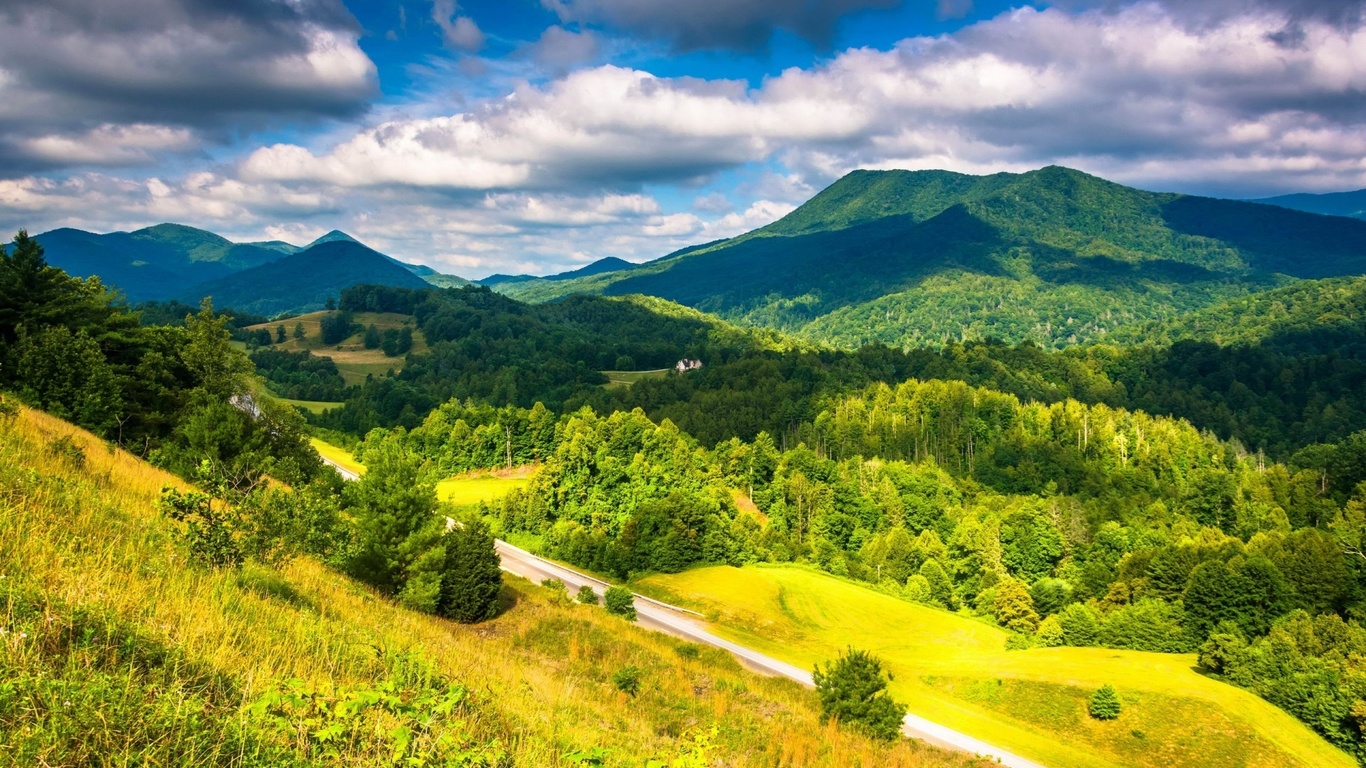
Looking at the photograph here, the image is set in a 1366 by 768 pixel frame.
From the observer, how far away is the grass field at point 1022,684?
35375 millimetres

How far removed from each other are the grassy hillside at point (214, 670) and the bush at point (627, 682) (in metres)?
2.25

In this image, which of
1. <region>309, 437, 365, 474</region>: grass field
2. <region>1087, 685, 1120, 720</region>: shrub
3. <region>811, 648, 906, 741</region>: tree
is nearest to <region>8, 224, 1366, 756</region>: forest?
<region>309, 437, 365, 474</region>: grass field

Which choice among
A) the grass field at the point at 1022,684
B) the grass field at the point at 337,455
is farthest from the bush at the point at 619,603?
the grass field at the point at 337,455

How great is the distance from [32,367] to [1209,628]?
3007 inches

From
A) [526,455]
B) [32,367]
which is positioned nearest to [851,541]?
[526,455]

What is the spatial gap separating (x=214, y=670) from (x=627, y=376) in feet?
570

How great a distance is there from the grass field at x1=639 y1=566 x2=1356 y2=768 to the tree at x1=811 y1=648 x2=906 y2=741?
499 inches

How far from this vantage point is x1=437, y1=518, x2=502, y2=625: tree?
2670 centimetres

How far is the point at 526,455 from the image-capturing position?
367 ft

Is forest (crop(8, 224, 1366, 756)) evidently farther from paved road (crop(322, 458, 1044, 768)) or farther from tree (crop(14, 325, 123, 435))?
paved road (crop(322, 458, 1044, 768))

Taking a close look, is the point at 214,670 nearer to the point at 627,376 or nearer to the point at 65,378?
the point at 65,378

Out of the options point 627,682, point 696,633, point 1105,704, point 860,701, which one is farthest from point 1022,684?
point 627,682

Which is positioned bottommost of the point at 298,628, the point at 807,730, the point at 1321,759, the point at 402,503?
the point at 1321,759

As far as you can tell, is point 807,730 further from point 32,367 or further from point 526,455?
point 526,455
